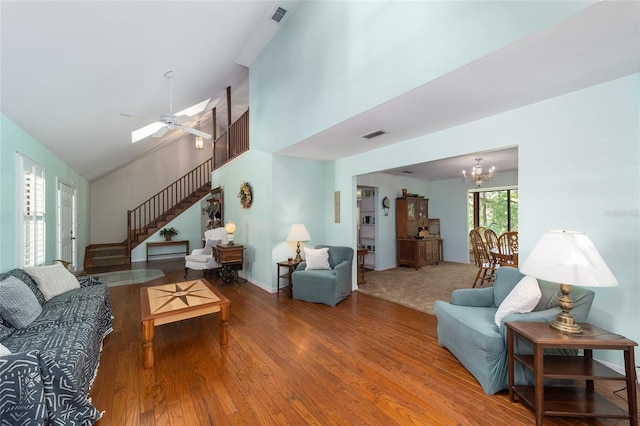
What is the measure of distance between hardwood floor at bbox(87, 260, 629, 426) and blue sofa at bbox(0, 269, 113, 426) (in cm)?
25

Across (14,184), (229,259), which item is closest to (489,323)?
(229,259)

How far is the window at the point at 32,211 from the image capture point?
314 centimetres

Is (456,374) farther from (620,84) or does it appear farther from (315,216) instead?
(315,216)

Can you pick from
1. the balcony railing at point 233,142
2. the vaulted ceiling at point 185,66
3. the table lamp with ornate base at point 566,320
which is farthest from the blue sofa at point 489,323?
the balcony railing at point 233,142

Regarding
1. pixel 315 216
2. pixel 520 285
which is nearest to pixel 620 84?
pixel 520 285

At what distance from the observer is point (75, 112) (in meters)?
3.37

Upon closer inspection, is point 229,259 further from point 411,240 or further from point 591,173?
point 591,173

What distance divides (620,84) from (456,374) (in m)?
2.81

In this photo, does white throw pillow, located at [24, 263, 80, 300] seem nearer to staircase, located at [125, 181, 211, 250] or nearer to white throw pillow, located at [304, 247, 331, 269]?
white throw pillow, located at [304, 247, 331, 269]

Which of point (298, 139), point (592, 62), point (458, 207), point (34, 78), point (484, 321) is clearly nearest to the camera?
point (592, 62)

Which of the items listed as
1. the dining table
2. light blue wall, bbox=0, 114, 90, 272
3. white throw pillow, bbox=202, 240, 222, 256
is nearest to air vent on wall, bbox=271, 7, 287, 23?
light blue wall, bbox=0, 114, 90, 272

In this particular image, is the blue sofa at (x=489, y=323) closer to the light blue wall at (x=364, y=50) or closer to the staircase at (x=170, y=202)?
the light blue wall at (x=364, y=50)

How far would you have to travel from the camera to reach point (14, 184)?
298 centimetres

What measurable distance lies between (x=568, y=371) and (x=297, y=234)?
11.8 feet
